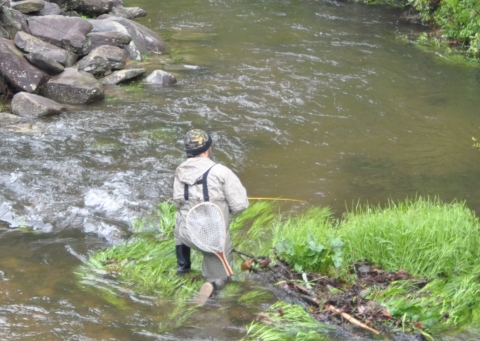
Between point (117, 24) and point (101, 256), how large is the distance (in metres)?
9.83

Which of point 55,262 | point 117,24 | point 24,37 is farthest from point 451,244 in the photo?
point 117,24

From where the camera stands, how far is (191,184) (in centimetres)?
589

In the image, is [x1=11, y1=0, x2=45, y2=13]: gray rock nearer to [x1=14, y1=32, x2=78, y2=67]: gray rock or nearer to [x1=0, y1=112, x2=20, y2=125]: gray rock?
[x1=14, y1=32, x2=78, y2=67]: gray rock

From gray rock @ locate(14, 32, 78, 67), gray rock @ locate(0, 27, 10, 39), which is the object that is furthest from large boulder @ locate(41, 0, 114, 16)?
gray rock @ locate(14, 32, 78, 67)

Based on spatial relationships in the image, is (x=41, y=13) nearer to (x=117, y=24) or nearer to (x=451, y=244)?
(x=117, y=24)

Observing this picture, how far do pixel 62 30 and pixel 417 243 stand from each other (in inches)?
415

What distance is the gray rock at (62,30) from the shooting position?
1391cm

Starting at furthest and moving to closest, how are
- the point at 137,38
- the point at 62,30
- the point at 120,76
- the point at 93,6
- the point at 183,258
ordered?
the point at 93,6 < the point at 137,38 < the point at 62,30 < the point at 120,76 < the point at 183,258

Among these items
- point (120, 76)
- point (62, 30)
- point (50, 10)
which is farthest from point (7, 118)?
point (50, 10)

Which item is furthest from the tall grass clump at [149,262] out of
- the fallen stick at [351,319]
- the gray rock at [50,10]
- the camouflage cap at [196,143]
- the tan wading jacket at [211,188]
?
the gray rock at [50,10]

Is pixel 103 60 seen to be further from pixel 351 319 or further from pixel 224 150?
pixel 351 319

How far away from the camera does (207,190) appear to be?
584cm

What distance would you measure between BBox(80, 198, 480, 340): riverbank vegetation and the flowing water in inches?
12.4

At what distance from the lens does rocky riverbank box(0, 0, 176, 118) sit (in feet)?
40.1
